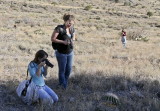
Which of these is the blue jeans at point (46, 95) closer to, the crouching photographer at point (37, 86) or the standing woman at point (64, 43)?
the crouching photographer at point (37, 86)

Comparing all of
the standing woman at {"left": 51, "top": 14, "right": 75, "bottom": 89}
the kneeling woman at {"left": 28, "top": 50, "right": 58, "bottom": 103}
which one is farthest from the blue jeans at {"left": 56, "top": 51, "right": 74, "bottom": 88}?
the kneeling woman at {"left": 28, "top": 50, "right": 58, "bottom": 103}

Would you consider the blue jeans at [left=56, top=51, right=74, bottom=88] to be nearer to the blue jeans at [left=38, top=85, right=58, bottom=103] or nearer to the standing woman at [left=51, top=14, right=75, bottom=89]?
the standing woman at [left=51, top=14, right=75, bottom=89]

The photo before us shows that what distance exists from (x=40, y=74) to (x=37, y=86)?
234 mm

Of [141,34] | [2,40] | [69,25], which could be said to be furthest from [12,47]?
[141,34]

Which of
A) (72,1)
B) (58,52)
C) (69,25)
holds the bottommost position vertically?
(72,1)

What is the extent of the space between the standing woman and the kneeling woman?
656mm

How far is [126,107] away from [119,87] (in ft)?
4.36

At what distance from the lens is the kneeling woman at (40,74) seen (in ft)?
21.2

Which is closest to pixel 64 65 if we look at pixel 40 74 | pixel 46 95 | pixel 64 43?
pixel 64 43

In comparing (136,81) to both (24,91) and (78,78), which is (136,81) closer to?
(78,78)

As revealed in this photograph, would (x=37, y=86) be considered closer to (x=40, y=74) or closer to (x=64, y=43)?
(x=40, y=74)

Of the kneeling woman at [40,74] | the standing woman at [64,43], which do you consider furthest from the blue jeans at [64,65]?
the kneeling woman at [40,74]

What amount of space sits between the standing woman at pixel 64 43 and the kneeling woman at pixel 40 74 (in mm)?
656

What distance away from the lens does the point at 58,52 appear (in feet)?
24.1
